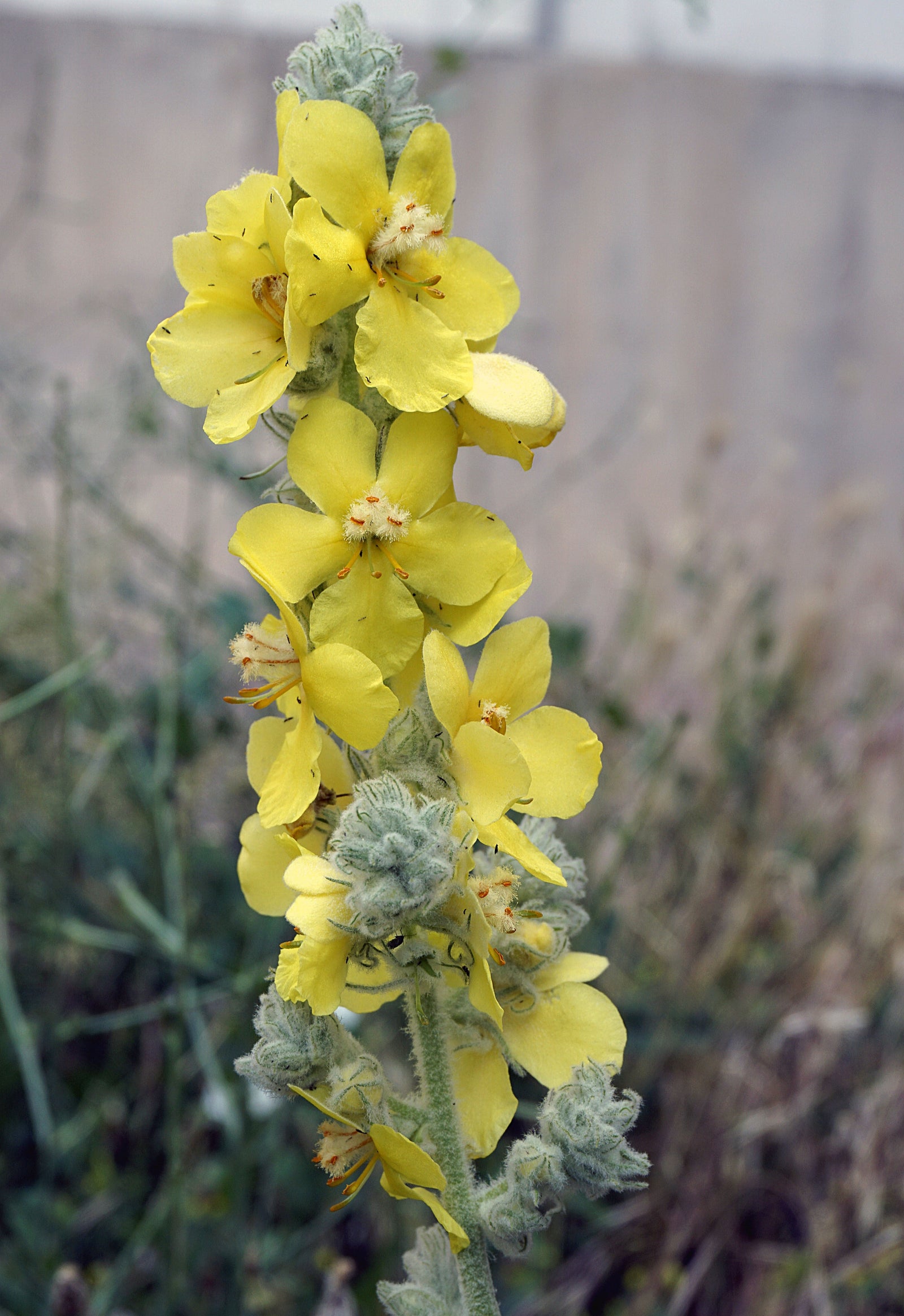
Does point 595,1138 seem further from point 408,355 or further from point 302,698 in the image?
point 408,355

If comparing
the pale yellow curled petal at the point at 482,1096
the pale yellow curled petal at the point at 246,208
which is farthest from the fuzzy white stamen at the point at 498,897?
the pale yellow curled petal at the point at 246,208

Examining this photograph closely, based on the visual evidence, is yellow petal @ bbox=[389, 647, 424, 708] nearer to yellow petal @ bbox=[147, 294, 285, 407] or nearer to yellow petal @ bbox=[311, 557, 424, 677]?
yellow petal @ bbox=[311, 557, 424, 677]

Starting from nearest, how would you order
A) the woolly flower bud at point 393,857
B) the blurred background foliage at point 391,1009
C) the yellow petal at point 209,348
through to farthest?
1. the woolly flower bud at point 393,857
2. the yellow petal at point 209,348
3. the blurred background foliage at point 391,1009

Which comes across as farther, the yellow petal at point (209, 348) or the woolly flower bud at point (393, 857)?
the yellow petal at point (209, 348)

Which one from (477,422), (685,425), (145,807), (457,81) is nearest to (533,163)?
(457,81)

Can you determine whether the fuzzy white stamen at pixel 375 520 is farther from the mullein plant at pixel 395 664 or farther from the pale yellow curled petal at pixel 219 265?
the pale yellow curled petal at pixel 219 265

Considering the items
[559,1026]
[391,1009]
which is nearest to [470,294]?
[559,1026]

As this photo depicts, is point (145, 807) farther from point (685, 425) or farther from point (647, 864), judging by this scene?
point (685, 425)
